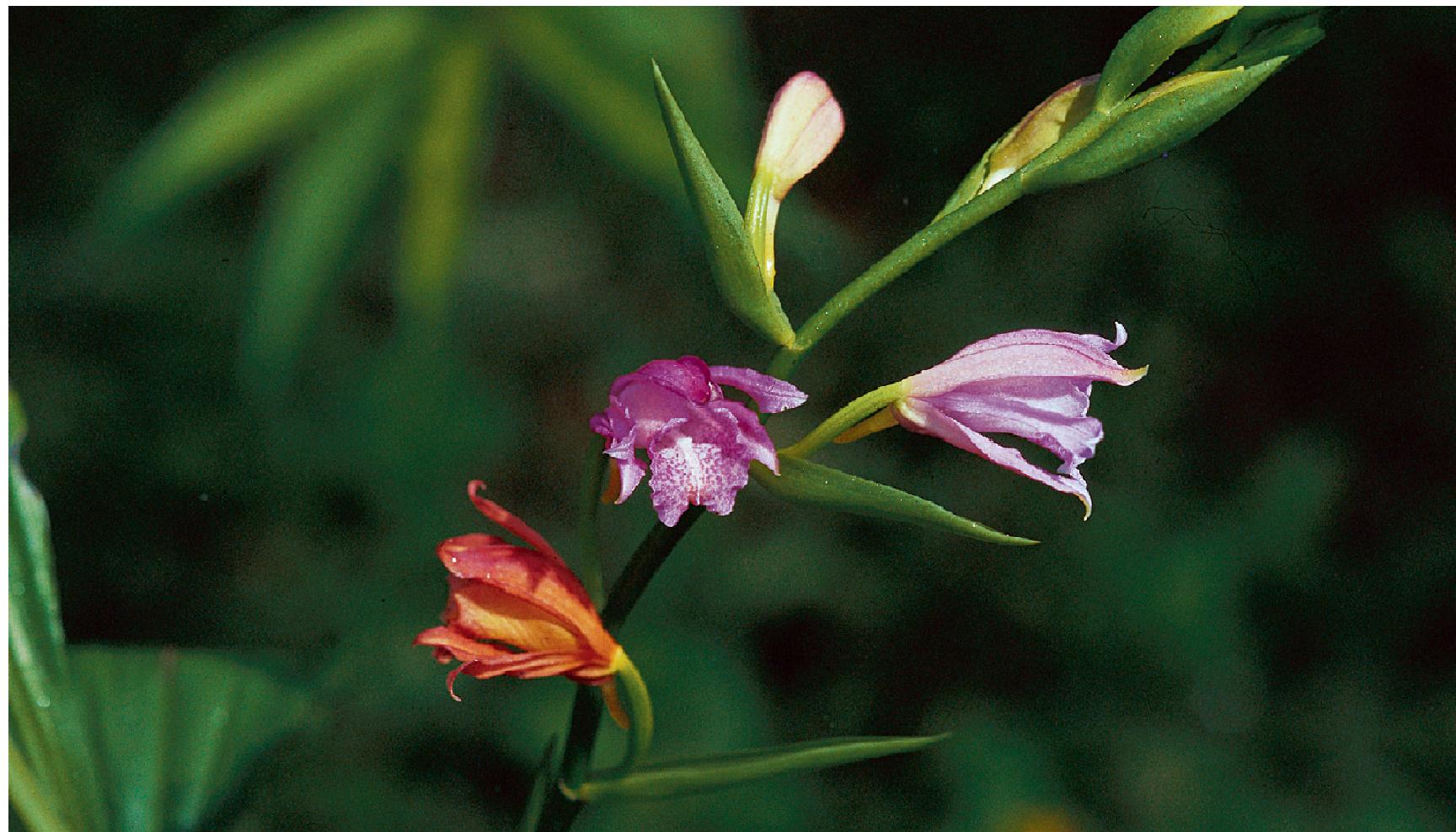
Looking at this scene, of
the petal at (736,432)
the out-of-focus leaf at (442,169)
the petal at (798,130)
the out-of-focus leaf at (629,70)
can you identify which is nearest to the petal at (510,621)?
the petal at (736,432)

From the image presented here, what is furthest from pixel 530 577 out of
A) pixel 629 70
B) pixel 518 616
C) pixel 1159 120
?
pixel 629 70

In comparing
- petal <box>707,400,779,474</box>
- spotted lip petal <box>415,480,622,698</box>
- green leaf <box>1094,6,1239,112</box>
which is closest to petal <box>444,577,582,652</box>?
spotted lip petal <box>415,480,622,698</box>

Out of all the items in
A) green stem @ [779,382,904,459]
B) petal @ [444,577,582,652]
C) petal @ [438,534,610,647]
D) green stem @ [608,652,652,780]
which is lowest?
green stem @ [608,652,652,780]

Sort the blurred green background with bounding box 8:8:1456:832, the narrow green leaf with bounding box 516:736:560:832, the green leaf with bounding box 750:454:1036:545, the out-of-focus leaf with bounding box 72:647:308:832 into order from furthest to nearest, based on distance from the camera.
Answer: the blurred green background with bounding box 8:8:1456:832
the out-of-focus leaf with bounding box 72:647:308:832
the narrow green leaf with bounding box 516:736:560:832
the green leaf with bounding box 750:454:1036:545

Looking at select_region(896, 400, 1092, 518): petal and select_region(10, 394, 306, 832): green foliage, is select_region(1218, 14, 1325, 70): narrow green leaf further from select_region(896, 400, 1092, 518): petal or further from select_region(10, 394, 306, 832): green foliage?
select_region(10, 394, 306, 832): green foliage

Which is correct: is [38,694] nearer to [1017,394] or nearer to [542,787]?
[542,787]

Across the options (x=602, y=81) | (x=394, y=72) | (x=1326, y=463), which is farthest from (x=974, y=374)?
(x=1326, y=463)

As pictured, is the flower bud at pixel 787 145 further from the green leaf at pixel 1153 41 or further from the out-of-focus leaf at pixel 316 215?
the out-of-focus leaf at pixel 316 215
